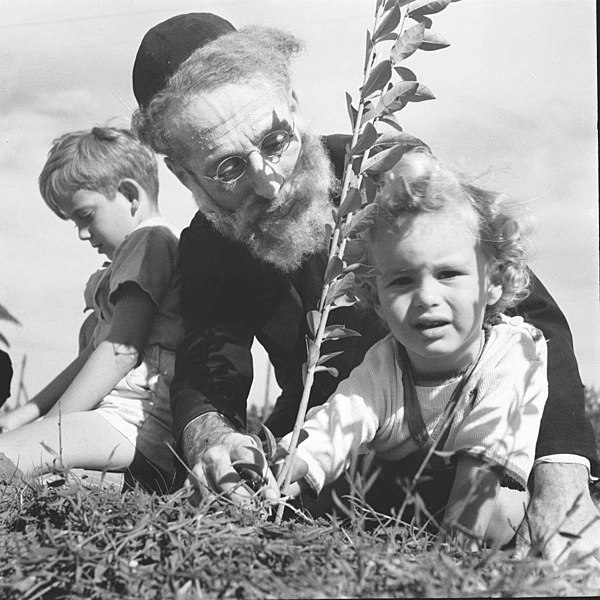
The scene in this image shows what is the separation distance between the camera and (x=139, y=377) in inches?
131

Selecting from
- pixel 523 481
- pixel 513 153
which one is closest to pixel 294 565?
pixel 523 481

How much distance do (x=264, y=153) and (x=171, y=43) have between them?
58 centimetres

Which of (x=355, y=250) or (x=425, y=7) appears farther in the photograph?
(x=355, y=250)

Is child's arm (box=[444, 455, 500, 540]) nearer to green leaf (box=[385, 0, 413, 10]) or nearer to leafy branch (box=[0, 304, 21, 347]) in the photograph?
green leaf (box=[385, 0, 413, 10])

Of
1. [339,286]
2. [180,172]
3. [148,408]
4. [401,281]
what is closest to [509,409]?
[401,281]

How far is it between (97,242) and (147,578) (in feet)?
8.00

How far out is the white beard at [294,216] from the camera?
109 inches

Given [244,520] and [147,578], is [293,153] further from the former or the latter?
[147,578]

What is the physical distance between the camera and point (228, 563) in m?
1.42

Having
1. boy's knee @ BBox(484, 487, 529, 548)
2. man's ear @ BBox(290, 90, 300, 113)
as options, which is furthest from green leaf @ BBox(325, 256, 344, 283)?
man's ear @ BBox(290, 90, 300, 113)

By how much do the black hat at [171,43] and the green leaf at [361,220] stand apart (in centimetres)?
112

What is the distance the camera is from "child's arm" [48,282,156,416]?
3.20 metres

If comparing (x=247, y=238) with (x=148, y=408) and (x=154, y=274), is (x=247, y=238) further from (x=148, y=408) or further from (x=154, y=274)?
(x=148, y=408)

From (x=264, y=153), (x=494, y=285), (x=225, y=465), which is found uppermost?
(x=264, y=153)
